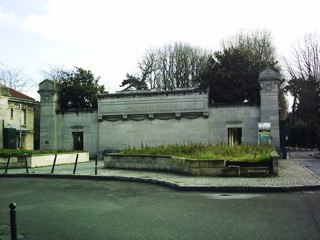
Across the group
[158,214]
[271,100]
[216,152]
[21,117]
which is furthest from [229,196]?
[21,117]

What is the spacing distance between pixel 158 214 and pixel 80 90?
96.7 ft

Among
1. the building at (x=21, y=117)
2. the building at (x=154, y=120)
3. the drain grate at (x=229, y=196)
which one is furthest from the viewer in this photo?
the building at (x=21, y=117)

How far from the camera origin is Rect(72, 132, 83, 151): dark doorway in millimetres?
33094

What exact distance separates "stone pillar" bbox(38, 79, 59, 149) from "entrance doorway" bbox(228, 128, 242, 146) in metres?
15.0

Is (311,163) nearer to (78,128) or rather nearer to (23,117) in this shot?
(78,128)

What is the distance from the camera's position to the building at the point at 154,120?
1115 inches

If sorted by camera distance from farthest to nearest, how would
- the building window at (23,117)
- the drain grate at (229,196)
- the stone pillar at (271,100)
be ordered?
the building window at (23,117)
the stone pillar at (271,100)
the drain grate at (229,196)

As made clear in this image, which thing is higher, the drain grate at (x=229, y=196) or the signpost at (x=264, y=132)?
the signpost at (x=264, y=132)

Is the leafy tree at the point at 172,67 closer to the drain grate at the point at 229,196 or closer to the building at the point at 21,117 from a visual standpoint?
the building at the point at 21,117

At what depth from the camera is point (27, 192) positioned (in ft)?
41.7

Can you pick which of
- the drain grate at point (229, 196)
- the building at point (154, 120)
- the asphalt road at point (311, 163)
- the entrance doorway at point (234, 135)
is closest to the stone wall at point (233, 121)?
the building at point (154, 120)

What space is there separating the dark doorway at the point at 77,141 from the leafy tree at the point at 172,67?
21.4 meters

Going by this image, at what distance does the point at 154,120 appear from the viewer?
31000mm

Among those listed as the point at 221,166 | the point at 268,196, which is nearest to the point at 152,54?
the point at 221,166
